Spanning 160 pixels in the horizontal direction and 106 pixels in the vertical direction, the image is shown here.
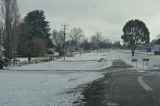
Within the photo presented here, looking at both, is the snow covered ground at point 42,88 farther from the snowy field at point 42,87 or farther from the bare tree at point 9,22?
the bare tree at point 9,22

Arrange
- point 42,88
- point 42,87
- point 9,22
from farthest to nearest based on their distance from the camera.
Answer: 1. point 9,22
2. point 42,87
3. point 42,88

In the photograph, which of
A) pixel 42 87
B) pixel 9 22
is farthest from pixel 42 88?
pixel 9 22

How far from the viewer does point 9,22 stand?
65688mm

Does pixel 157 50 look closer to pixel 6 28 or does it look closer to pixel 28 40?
pixel 28 40

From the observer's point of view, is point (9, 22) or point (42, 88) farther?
point (9, 22)

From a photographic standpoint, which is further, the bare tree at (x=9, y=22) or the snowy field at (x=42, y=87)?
the bare tree at (x=9, y=22)

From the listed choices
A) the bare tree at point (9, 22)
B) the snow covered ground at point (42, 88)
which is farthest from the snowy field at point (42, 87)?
the bare tree at point (9, 22)

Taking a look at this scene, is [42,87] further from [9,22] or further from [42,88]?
[9,22]

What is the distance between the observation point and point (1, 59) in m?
55.8

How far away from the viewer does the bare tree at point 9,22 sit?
6569 centimetres

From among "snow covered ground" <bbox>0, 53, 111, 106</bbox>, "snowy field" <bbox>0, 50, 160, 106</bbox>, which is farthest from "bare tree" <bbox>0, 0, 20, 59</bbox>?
"snow covered ground" <bbox>0, 53, 111, 106</bbox>

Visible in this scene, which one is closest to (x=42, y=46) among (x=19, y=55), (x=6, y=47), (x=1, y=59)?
(x=19, y=55)

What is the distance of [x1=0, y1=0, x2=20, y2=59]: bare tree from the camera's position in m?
65.7

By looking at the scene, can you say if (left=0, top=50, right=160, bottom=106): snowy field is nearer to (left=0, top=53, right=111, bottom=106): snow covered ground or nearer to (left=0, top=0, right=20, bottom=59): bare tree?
(left=0, top=53, right=111, bottom=106): snow covered ground
